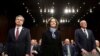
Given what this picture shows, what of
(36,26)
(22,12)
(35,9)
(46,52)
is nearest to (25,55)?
(46,52)

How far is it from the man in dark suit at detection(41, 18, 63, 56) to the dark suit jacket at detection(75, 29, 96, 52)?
576 millimetres

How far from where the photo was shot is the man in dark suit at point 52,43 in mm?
4570

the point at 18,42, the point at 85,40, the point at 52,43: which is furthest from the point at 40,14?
the point at 18,42

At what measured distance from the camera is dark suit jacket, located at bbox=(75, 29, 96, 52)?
5.00m

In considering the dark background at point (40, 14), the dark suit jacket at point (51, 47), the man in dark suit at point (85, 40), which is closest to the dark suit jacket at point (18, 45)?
the dark suit jacket at point (51, 47)

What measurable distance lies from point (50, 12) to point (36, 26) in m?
6.03

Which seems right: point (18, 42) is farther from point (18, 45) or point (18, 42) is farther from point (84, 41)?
point (84, 41)

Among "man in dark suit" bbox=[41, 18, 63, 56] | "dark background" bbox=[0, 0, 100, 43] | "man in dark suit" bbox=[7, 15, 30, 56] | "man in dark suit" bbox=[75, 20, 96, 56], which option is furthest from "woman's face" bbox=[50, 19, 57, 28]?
"dark background" bbox=[0, 0, 100, 43]

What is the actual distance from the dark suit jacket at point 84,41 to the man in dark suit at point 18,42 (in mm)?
1292

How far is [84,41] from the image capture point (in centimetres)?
502

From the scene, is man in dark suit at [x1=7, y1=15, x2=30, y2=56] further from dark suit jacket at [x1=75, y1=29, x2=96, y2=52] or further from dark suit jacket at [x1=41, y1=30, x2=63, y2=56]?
dark suit jacket at [x1=75, y1=29, x2=96, y2=52]

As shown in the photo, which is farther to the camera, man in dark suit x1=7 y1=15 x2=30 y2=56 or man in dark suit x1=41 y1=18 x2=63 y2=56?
man in dark suit x1=41 y1=18 x2=63 y2=56

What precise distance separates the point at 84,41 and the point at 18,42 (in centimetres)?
156

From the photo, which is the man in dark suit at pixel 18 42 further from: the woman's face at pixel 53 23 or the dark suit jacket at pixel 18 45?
the woman's face at pixel 53 23
